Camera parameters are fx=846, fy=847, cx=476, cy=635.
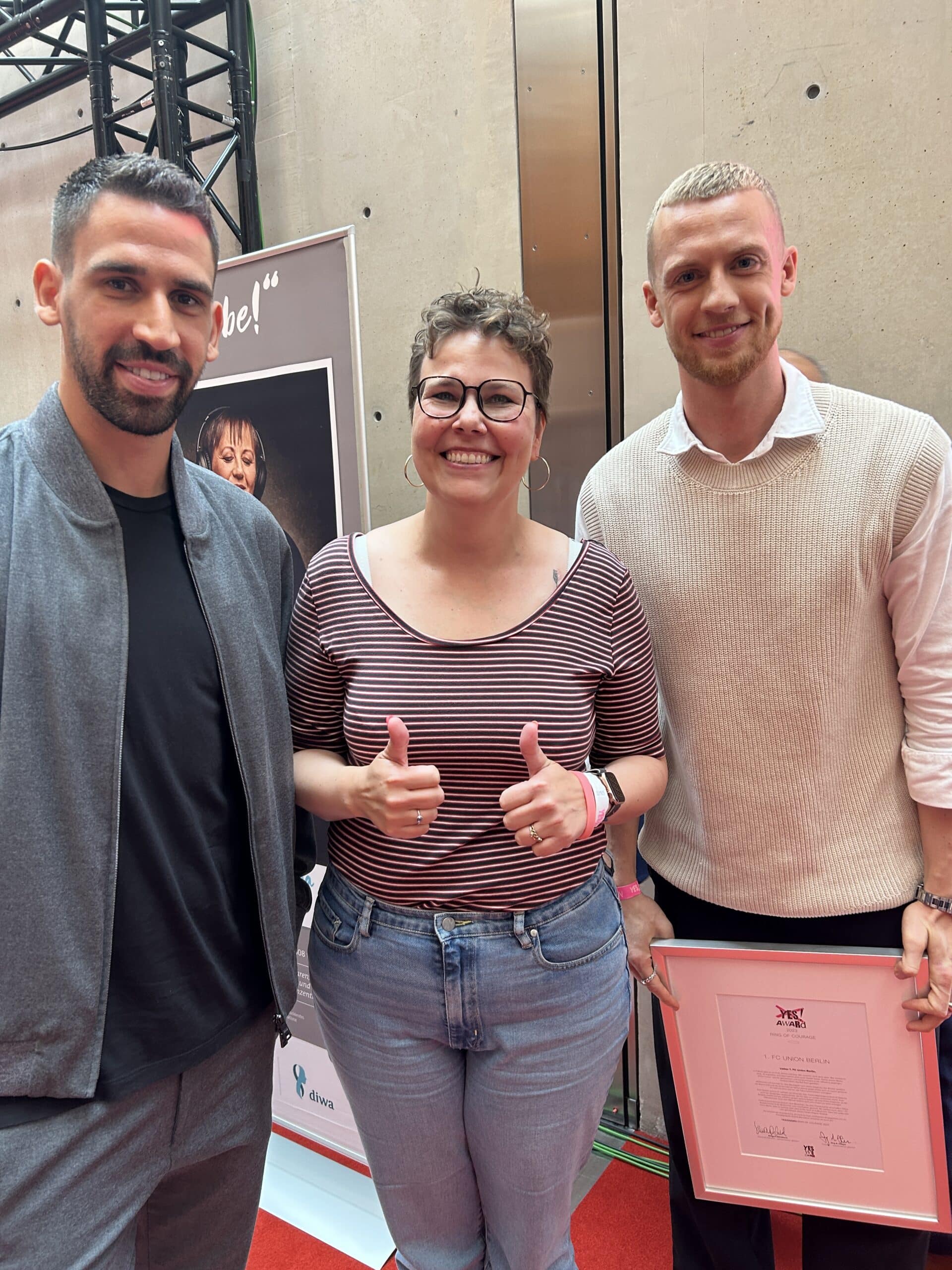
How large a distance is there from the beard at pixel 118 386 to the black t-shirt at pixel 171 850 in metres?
0.11

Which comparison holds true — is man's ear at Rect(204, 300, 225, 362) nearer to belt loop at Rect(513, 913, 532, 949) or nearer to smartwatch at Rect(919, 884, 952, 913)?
belt loop at Rect(513, 913, 532, 949)

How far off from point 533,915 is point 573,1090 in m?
0.27

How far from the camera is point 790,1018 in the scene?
148 centimetres

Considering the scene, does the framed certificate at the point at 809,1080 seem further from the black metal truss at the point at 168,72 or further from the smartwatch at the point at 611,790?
the black metal truss at the point at 168,72

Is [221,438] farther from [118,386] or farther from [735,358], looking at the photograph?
[735,358]

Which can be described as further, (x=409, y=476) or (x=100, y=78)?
(x=100, y=78)

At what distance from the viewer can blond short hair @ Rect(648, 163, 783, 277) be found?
131 centimetres

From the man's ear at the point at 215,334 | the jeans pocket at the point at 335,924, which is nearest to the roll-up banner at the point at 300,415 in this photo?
the man's ear at the point at 215,334

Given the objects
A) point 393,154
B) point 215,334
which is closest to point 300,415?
point 393,154

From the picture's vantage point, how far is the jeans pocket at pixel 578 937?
4.19 feet

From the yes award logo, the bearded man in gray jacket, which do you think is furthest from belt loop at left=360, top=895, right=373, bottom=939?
the yes award logo

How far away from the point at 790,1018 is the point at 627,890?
1.15 ft

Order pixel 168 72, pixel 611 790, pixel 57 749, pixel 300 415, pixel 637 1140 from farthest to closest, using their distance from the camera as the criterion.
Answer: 1. pixel 168 72
2. pixel 637 1140
3. pixel 300 415
4. pixel 611 790
5. pixel 57 749

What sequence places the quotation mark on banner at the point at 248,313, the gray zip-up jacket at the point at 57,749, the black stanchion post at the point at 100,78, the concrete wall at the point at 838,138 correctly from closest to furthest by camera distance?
1. the gray zip-up jacket at the point at 57,749
2. the concrete wall at the point at 838,138
3. the quotation mark on banner at the point at 248,313
4. the black stanchion post at the point at 100,78
